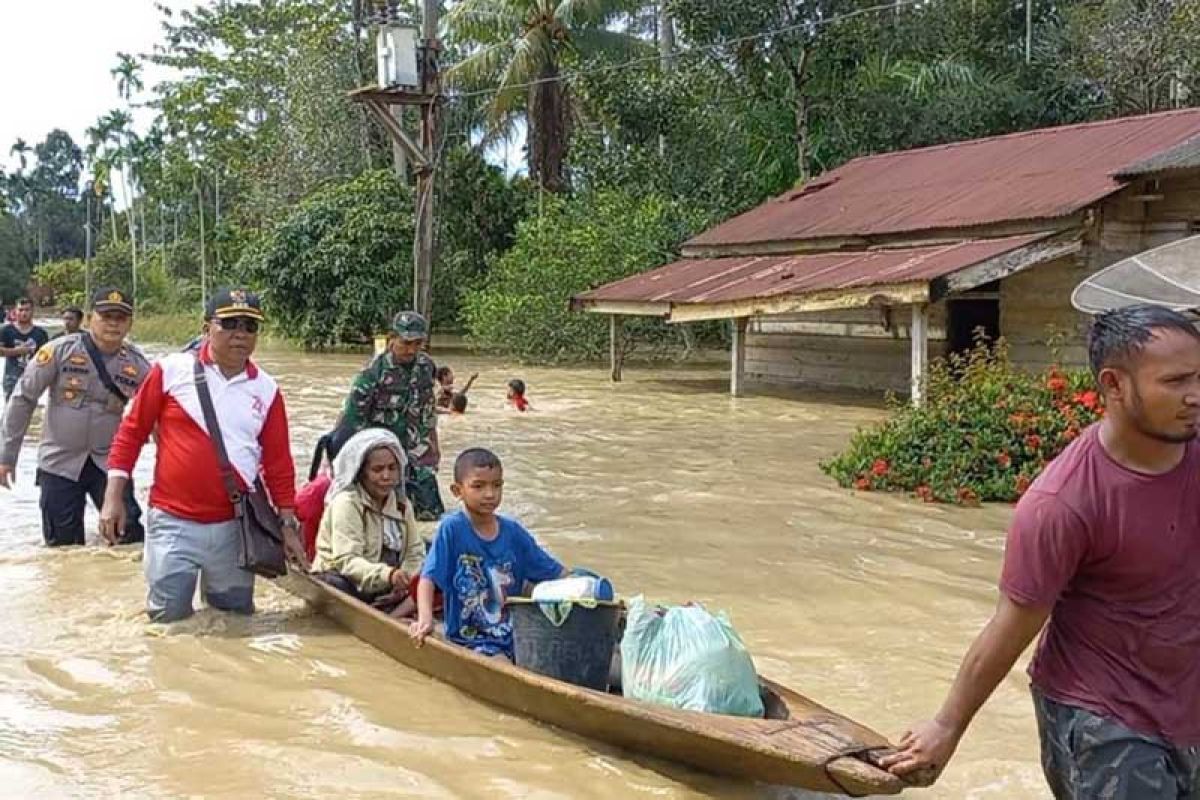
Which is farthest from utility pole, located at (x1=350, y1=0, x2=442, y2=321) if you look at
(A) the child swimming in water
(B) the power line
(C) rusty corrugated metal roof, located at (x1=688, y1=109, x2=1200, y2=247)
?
(B) the power line

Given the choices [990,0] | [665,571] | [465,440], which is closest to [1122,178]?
[465,440]

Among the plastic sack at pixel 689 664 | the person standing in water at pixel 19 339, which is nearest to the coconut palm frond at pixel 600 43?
the person standing in water at pixel 19 339

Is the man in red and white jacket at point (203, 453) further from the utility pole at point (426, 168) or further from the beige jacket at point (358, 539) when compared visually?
the utility pole at point (426, 168)

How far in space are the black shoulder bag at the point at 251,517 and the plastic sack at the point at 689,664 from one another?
7.33 ft

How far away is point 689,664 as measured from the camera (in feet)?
14.5

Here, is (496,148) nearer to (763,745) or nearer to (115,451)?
(115,451)

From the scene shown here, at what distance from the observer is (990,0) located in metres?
28.5

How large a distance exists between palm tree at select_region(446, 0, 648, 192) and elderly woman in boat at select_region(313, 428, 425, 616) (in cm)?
2444

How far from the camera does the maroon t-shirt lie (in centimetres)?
254

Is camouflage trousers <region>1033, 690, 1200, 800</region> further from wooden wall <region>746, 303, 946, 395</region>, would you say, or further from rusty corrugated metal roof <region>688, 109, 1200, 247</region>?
wooden wall <region>746, 303, 946, 395</region>

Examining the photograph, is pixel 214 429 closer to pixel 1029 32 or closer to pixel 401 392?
pixel 401 392

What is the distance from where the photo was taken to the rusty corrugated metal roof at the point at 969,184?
623 inches

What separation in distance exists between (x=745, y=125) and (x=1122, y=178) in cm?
1428

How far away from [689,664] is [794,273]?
44.5 ft
